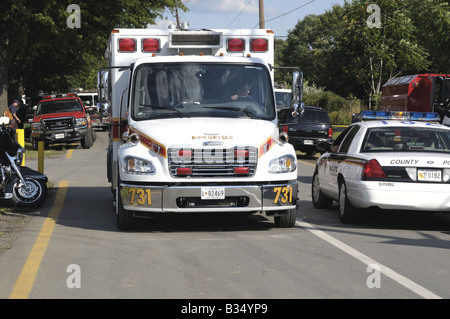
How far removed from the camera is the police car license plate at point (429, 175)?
10672 millimetres

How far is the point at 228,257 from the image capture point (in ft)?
28.4

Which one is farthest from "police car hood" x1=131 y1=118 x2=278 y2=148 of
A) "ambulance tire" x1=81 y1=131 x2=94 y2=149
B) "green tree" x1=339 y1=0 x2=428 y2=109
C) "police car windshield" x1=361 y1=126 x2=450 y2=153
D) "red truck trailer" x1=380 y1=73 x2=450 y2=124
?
"green tree" x1=339 y1=0 x2=428 y2=109

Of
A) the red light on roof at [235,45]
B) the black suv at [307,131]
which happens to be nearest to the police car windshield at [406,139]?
the red light on roof at [235,45]

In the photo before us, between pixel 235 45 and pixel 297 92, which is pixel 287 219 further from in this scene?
pixel 235 45

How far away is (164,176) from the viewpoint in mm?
10148

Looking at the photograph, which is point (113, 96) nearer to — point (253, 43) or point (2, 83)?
point (253, 43)

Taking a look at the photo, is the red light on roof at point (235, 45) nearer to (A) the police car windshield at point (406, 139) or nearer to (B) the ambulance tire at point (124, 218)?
(A) the police car windshield at point (406, 139)

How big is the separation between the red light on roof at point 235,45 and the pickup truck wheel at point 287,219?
9.14 ft

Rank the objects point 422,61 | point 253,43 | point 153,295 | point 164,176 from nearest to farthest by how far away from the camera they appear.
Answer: point 153,295 → point 164,176 → point 253,43 → point 422,61

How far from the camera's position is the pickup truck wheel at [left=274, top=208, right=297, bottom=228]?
35.6 feet

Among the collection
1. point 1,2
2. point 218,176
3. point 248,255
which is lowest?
point 248,255

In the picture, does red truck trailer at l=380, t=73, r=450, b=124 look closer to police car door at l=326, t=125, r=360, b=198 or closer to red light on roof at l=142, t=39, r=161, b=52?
police car door at l=326, t=125, r=360, b=198

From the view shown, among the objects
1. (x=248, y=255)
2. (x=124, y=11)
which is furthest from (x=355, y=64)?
(x=248, y=255)

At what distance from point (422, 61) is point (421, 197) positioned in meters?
44.7
